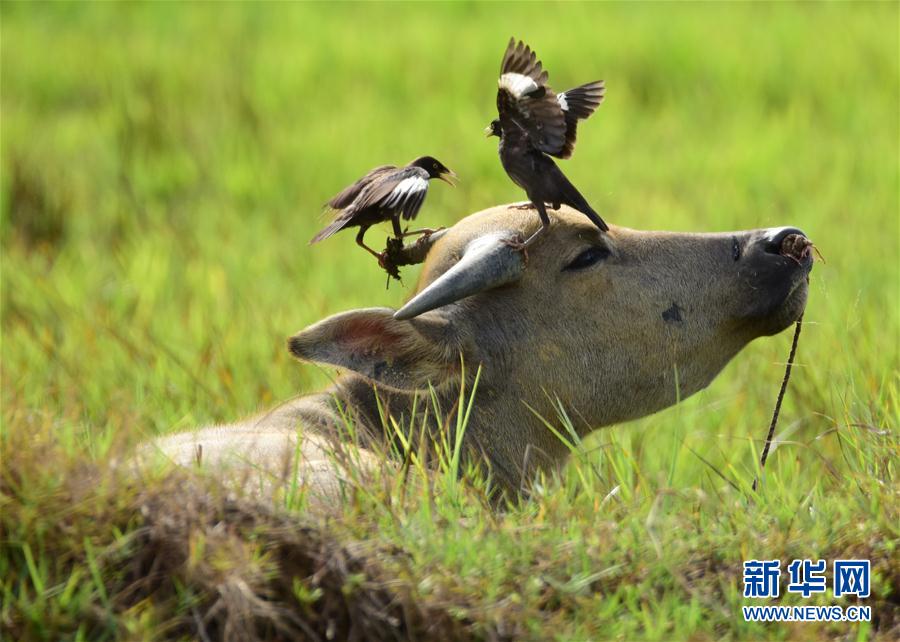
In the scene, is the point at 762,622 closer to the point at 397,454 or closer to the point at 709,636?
the point at 709,636

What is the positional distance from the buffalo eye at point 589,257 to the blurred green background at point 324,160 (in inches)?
38.7

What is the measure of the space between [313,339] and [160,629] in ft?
4.15

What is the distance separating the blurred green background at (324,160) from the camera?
257 inches

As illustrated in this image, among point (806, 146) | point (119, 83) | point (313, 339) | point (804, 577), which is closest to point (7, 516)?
point (313, 339)

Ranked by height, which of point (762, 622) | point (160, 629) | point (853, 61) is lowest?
point (762, 622)

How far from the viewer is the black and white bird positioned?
14.5 feet

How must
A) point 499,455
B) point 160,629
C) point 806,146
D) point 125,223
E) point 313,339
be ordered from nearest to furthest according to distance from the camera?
1. point 160,629
2. point 313,339
3. point 499,455
4. point 125,223
5. point 806,146

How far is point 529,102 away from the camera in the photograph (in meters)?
4.36

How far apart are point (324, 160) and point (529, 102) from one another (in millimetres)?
5633

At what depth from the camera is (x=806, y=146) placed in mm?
9844

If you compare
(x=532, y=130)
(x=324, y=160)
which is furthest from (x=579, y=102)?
(x=324, y=160)

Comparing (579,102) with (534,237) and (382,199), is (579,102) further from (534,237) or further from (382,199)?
(382,199)

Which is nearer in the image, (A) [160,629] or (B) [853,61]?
(A) [160,629]

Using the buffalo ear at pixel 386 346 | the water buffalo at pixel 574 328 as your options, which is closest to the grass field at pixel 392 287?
the water buffalo at pixel 574 328
